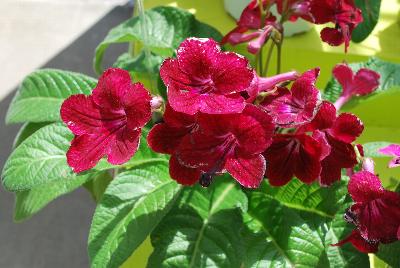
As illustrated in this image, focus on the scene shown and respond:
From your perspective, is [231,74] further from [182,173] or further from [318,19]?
[318,19]

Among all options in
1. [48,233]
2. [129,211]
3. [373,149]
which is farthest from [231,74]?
[48,233]

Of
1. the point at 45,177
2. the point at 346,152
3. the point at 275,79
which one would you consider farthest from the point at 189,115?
the point at 45,177

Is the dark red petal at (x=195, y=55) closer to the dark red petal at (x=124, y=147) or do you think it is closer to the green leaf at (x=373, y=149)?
the dark red petal at (x=124, y=147)

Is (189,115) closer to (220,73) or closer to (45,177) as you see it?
Answer: (220,73)

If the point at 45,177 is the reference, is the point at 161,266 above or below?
below

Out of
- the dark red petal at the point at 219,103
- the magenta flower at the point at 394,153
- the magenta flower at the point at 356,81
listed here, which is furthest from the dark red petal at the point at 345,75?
the dark red petal at the point at 219,103

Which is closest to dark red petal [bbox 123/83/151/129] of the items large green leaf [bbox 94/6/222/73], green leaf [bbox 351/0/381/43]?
large green leaf [bbox 94/6/222/73]
